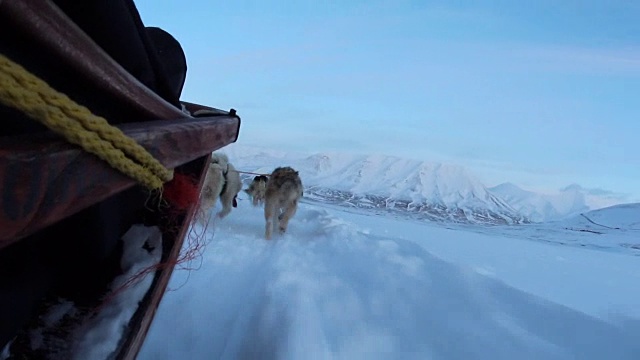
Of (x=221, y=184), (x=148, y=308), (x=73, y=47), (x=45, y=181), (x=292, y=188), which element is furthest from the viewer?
(x=292, y=188)

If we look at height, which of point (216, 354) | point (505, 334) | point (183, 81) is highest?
point (183, 81)

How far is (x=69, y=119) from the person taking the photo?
585 mm

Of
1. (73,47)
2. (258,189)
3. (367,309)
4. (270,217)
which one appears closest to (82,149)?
(73,47)

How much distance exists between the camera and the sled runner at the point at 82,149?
0.54 m

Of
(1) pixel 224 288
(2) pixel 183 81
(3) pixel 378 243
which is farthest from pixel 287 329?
(3) pixel 378 243

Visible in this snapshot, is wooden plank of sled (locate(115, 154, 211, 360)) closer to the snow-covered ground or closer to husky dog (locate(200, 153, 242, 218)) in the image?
the snow-covered ground

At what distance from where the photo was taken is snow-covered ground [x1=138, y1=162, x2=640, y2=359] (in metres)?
1.91

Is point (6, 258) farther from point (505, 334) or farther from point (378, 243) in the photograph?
point (378, 243)

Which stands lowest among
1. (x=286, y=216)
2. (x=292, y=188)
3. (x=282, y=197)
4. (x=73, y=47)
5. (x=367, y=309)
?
(x=367, y=309)

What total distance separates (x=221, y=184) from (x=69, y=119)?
5.34 meters

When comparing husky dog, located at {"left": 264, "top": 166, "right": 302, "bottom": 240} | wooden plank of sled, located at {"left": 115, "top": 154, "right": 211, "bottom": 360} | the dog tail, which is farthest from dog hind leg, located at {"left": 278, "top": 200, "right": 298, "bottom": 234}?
wooden plank of sled, located at {"left": 115, "top": 154, "right": 211, "bottom": 360}

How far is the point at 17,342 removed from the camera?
114 cm

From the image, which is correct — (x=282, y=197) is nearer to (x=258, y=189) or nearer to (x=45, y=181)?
(x=258, y=189)

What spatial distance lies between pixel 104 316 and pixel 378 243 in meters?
3.41
